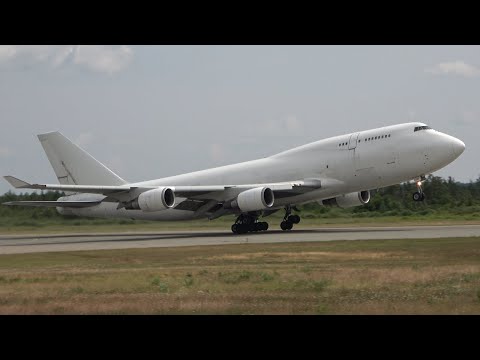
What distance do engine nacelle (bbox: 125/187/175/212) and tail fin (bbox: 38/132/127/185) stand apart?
9362 millimetres

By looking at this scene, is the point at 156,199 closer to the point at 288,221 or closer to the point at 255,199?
the point at 255,199

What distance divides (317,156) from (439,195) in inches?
1599

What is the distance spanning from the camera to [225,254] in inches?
1081

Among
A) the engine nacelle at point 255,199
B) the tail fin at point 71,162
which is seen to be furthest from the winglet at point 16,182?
the engine nacelle at point 255,199

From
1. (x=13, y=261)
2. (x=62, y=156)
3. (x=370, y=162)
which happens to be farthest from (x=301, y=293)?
(x=62, y=156)

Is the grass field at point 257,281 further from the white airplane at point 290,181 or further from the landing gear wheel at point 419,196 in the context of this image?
the white airplane at point 290,181

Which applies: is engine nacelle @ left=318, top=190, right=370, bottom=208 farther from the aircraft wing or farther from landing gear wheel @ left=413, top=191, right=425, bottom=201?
landing gear wheel @ left=413, top=191, right=425, bottom=201

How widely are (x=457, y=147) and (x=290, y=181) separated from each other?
28.6 feet

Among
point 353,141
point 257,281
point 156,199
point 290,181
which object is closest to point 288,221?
point 290,181

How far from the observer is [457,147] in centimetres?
3859

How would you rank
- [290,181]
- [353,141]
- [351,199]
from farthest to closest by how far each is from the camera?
[351,199] → [290,181] → [353,141]

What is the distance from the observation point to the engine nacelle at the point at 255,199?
40312mm
